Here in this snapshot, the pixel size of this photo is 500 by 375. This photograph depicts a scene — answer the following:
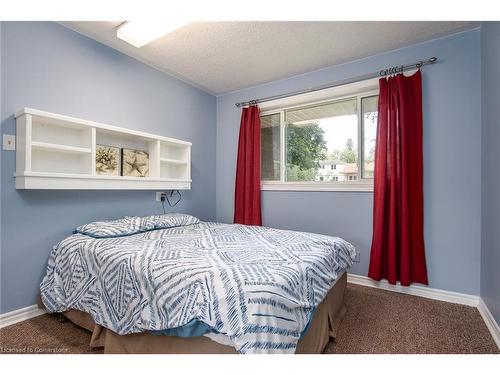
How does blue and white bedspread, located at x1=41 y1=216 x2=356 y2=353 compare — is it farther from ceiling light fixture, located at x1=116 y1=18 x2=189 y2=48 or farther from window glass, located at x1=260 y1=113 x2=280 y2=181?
ceiling light fixture, located at x1=116 y1=18 x2=189 y2=48

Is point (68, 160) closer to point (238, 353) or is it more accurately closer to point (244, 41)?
point (244, 41)

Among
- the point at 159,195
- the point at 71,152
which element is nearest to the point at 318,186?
the point at 159,195

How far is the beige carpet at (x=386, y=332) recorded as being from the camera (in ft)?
5.04

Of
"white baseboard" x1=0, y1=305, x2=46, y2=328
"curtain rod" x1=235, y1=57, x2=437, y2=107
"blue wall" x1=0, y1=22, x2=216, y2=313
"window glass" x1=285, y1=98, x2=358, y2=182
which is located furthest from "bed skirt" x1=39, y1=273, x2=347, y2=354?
"curtain rod" x1=235, y1=57, x2=437, y2=107

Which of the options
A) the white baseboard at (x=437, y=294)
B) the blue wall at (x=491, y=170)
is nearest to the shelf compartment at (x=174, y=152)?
the white baseboard at (x=437, y=294)

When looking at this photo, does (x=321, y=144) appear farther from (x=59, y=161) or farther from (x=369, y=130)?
(x=59, y=161)

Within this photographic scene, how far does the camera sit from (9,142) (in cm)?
181

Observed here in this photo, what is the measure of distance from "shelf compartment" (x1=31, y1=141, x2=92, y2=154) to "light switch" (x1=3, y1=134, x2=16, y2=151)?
4.5 inches

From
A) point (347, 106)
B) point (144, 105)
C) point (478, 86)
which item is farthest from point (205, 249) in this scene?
point (478, 86)

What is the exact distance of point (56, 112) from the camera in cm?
206

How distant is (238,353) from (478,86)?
2778 mm

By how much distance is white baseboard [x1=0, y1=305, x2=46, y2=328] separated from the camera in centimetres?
178

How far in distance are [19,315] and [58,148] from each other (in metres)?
1.29

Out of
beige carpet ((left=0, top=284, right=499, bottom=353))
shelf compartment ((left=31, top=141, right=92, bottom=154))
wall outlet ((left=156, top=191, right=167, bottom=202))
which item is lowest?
beige carpet ((left=0, top=284, right=499, bottom=353))
